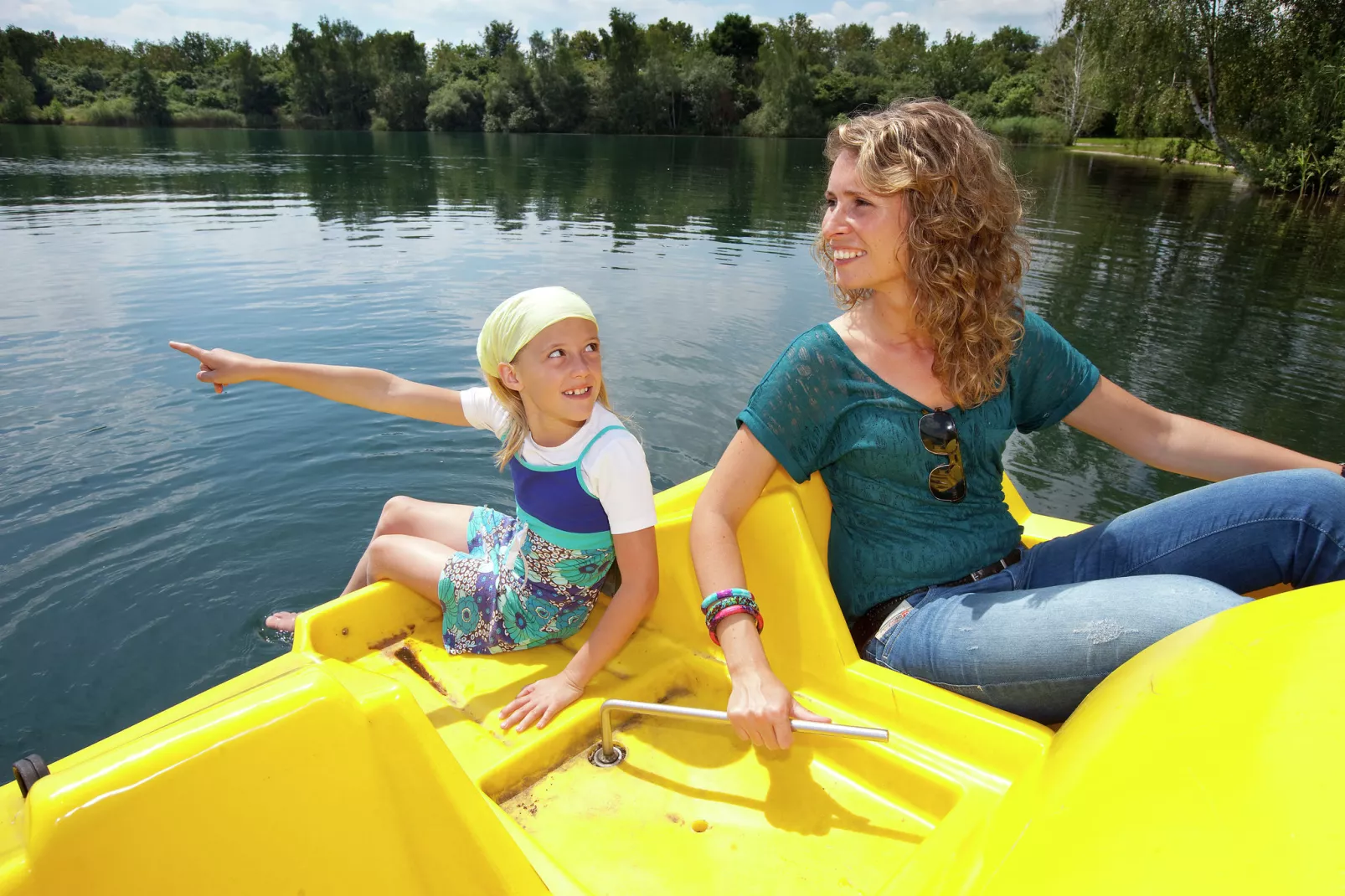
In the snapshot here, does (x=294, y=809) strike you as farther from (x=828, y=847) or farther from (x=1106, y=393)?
(x=1106, y=393)

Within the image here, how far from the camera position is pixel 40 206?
38.8 ft

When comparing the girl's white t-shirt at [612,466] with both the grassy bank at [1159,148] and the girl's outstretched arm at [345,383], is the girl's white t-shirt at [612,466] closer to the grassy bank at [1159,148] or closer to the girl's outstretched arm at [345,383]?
the girl's outstretched arm at [345,383]

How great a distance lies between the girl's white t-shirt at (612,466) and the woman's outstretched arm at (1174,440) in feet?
3.00

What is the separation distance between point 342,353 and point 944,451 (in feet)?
17.3

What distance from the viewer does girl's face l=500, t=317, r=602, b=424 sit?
68.2 inches

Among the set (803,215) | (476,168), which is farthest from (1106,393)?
(476,168)

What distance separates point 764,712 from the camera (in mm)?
1268

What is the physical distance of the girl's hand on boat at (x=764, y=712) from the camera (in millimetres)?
1267

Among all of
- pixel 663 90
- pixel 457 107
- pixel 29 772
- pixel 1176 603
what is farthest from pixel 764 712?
pixel 663 90

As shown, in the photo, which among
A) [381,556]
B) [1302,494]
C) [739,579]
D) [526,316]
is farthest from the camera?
[381,556]

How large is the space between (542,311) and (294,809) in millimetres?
1047

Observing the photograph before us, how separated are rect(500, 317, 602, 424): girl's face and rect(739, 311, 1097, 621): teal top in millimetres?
374

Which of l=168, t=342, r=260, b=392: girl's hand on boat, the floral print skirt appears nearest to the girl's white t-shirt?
the floral print skirt

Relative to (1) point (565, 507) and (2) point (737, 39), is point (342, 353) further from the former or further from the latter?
(2) point (737, 39)
